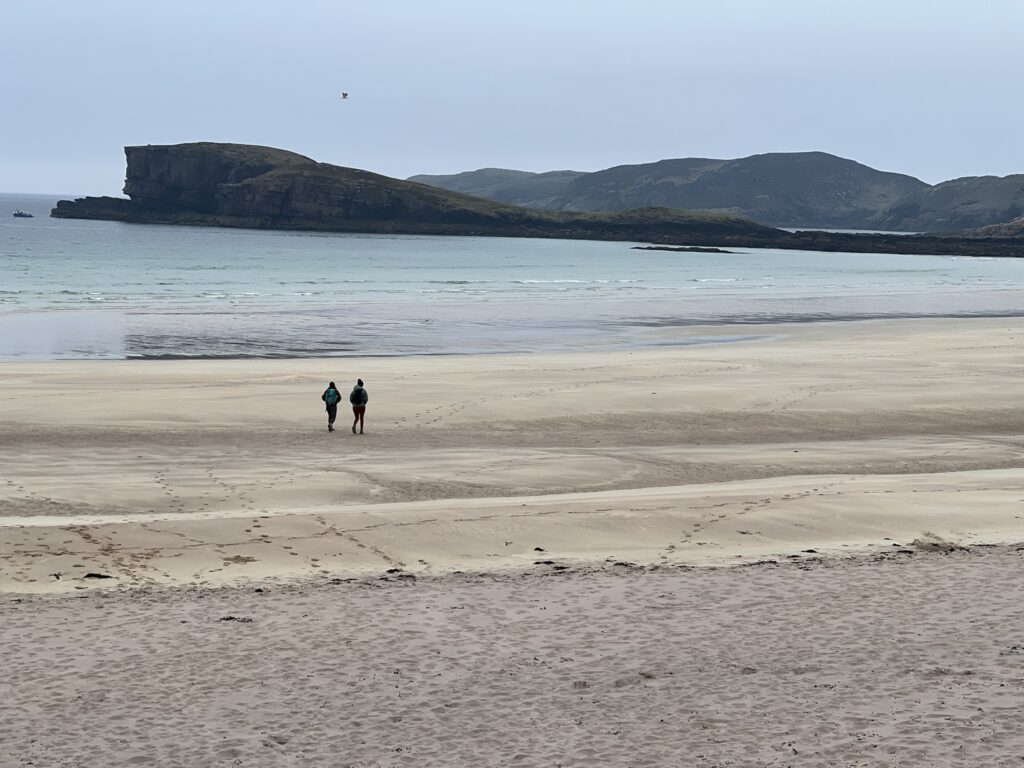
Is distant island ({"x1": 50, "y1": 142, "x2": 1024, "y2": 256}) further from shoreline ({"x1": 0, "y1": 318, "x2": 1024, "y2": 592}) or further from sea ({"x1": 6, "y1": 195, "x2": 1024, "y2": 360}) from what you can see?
shoreline ({"x1": 0, "y1": 318, "x2": 1024, "y2": 592})

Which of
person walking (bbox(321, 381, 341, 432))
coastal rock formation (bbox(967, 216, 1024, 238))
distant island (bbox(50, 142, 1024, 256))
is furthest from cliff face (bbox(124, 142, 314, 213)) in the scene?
person walking (bbox(321, 381, 341, 432))

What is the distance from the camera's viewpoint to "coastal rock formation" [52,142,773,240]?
Answer: 16362 cm

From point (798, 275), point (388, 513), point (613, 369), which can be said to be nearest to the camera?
point (388, 513)

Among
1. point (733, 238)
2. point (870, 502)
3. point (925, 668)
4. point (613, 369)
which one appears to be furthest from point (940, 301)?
point (733, 238)

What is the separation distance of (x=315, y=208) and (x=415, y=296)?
11205 cm

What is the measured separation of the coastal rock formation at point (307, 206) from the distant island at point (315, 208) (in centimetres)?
14

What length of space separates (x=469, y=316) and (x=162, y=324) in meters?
12.2

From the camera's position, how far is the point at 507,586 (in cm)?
1063

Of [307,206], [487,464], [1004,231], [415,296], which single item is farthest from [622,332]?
[1004,231]

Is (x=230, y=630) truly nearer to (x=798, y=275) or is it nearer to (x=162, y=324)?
(x=162, y=324)

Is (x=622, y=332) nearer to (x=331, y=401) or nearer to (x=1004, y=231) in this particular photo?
(x=331, y=401)

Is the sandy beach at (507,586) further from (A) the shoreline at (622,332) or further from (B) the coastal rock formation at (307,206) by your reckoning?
(B) the coastal rock formation at (307,206)

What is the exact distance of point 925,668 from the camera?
858 cm

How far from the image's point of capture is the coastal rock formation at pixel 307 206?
164 meters
